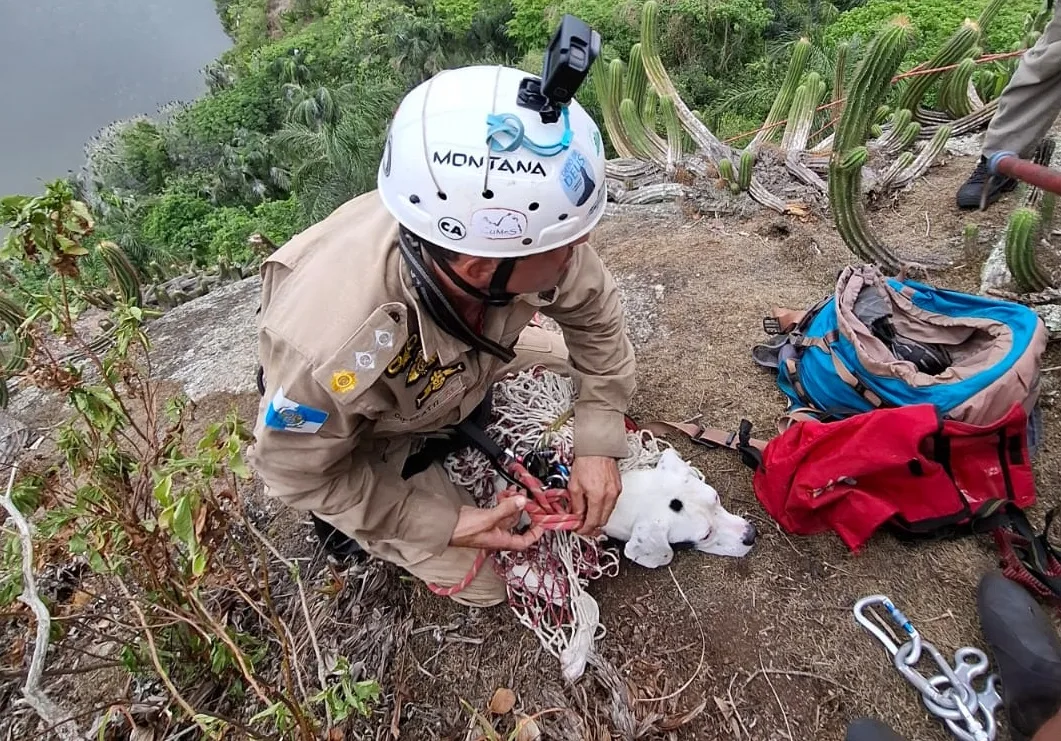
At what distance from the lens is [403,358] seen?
159cm

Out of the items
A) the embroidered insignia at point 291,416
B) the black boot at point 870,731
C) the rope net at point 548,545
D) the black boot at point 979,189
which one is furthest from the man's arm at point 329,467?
the black boot at point 979,189

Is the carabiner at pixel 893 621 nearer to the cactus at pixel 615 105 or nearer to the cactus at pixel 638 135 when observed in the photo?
the cactus at pixel 638 135

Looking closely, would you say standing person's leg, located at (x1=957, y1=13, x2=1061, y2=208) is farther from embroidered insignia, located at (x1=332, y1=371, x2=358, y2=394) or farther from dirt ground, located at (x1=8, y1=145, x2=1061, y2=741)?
embroidered insignia, located at (x1=332, y1=371, x2=358, y2=394)

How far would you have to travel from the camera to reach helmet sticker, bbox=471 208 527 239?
1.43 m

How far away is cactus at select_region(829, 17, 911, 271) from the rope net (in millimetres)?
1870

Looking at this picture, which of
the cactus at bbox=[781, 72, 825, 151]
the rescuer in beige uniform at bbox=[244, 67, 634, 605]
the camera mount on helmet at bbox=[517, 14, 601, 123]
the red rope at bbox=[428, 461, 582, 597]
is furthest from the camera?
the cactus at bbox=[781, 72, 825, 151]

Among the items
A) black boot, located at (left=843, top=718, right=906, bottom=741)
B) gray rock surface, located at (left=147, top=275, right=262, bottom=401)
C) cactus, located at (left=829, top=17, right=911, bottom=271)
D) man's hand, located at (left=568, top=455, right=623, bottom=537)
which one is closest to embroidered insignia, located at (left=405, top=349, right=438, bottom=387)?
man's hand, located at (left=568, top=455, right=623, bottom=537)

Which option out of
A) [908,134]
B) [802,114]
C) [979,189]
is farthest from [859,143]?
[802,114]

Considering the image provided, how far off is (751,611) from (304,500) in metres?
1.51

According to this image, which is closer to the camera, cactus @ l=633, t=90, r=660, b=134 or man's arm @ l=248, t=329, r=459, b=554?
man's arm @ l=248, t=329, r=459, b=554

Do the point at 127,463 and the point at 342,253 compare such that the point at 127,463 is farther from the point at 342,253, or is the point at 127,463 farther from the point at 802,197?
the point at 802,197

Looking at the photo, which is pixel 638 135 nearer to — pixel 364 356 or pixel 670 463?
pixel 670 463

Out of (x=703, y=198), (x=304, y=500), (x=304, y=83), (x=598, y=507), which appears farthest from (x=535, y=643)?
(x=304, y=83)

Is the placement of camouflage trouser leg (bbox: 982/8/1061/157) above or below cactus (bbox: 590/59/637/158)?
above
